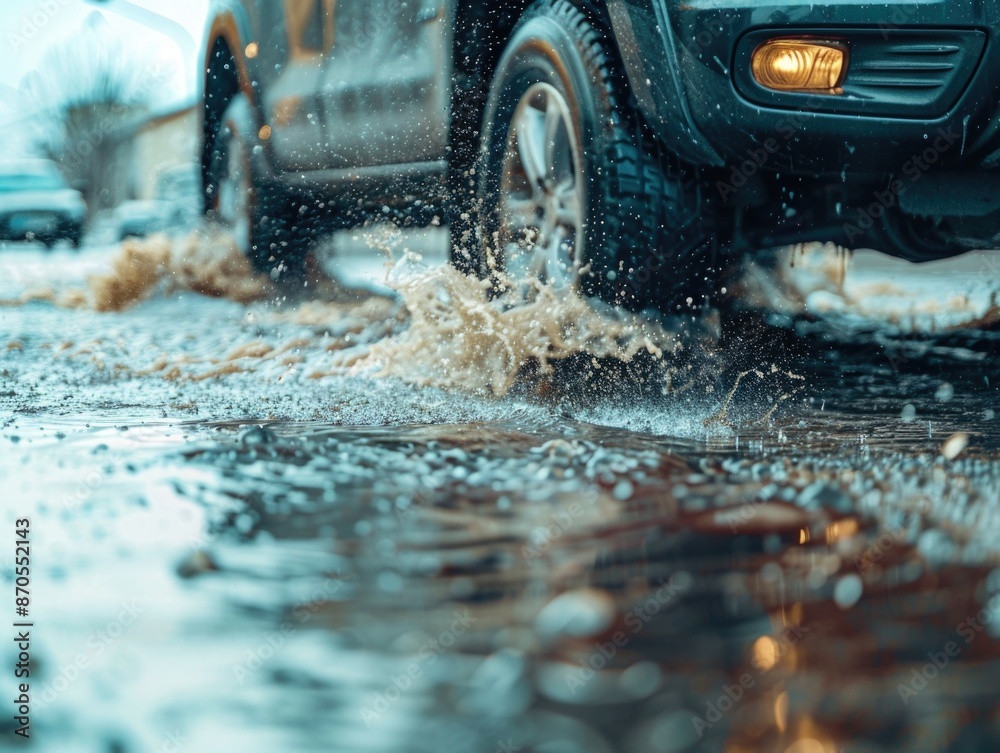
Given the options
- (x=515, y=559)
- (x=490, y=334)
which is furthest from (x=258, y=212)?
(x=515, y=559)

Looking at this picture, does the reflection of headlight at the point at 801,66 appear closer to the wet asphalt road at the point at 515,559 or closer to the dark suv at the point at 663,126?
the dark suv at the point at 663,126

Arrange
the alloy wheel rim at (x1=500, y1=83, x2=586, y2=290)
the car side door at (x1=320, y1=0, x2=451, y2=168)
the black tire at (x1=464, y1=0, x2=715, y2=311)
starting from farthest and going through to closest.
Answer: the car side door at (x1=320, y1=0, x2=451, y2=168) < the alloy wheel rim at (x1=500, y1=83, x2=586, y2=290) < the black tire at (x1=464, y1=0, x2=715, y2=311)

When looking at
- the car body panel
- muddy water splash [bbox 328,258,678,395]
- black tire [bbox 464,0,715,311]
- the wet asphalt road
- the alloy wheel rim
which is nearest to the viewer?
the wet asphalt road

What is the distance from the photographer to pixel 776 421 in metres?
2.95

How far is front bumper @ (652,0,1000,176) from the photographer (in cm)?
284

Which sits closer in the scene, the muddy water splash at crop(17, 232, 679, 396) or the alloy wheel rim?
the muddy water splash at crop(17, 232, 679, 396)

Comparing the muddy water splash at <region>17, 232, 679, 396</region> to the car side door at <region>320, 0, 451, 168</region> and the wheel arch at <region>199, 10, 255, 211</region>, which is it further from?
the wheel arch at <region>199, 10, 255, 211</region>

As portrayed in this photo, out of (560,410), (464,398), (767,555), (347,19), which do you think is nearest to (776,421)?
(560,410)

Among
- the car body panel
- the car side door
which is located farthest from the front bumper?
the car side door

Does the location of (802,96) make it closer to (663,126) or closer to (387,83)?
(663,126)

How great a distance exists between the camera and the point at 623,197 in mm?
3098

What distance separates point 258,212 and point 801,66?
10.8 feet

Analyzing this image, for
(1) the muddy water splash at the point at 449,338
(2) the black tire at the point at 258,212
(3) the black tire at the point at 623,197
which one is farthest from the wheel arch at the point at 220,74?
(3) the black tire at the point at 623,197

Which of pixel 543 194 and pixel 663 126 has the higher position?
→ pixel 663 126
